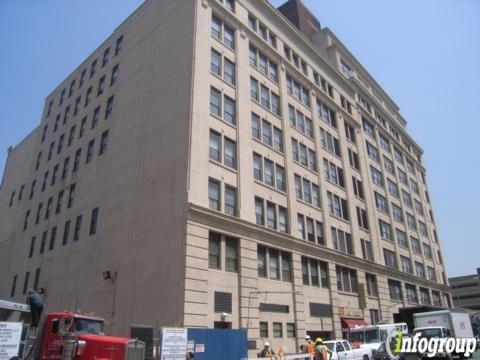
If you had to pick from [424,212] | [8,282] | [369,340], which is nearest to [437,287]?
[424,212]

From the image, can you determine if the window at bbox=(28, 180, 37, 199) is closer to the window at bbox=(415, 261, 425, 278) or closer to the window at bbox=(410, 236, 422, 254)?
the window at bbox=(410, 236, 422, 254)

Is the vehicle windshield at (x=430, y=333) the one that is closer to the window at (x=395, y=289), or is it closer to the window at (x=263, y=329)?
the window at (x=263, y=329)

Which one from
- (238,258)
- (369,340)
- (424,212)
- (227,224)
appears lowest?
(369,340)

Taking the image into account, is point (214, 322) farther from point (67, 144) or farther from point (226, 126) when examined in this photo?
point (67, 144)

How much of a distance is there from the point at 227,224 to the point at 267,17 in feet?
77.2

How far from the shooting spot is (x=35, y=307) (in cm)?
1429

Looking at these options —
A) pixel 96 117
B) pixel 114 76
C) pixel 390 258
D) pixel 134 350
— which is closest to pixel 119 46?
pixel 114 76

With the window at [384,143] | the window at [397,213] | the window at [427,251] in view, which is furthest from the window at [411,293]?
the window at [384,143]

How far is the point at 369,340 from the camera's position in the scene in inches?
1118

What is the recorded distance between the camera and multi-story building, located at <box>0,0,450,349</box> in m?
24.9

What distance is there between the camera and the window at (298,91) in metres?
39.8

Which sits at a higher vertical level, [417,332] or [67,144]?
[67,144]

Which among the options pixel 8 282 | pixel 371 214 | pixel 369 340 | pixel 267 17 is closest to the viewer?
pixel 369 340

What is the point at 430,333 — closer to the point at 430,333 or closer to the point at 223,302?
A: the point at 430,333
